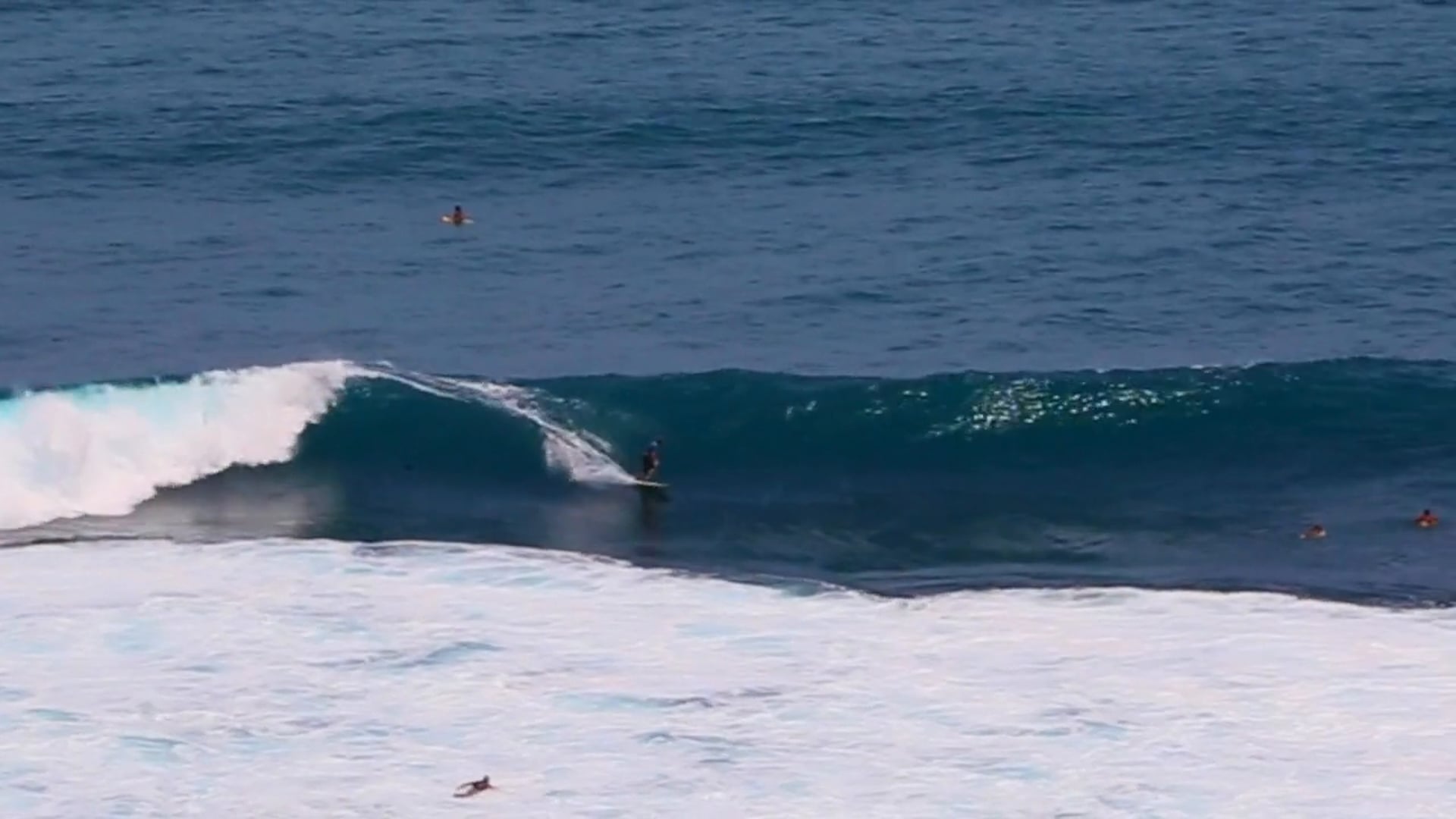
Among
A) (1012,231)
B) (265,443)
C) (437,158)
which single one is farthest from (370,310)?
(1012,231)

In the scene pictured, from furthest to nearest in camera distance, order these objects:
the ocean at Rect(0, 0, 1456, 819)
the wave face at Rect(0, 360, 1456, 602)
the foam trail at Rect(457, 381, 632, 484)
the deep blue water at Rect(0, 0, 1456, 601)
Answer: the foam trail at Rect(457, 381, 632, 484) → the deep blue water at Rect(0, 0, 1456, 601) → the wave face at Rect(0, 360, 1456, 602) → the ocean at Rect(0, 0, 1456, 819)

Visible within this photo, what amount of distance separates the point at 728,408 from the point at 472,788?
13.3 meters

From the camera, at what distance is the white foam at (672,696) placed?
29.4 m

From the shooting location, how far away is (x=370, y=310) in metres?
46.0

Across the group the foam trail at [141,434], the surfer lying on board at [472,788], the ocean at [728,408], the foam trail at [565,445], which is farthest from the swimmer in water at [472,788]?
the foam trail at [141,434]

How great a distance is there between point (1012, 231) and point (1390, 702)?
18.7 m

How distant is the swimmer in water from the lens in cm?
2931

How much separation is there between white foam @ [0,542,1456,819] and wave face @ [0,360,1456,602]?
2239mm

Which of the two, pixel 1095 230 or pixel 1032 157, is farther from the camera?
pixel 1032 157

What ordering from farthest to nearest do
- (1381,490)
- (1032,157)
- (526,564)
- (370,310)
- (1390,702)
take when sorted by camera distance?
1. (1032,157)
2. (370,310)
3. (1381,490)
4. (526,564)
5. (1390,702)

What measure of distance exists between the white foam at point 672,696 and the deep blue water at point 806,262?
197 cm

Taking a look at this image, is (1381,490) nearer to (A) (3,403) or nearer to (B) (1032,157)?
(B) (1032,157)

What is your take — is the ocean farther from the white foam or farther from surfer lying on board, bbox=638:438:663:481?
surfer lying on board, bbox=638:438:663:481

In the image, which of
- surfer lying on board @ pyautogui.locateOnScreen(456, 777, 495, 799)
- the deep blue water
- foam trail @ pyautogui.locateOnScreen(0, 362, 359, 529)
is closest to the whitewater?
foam trail @ pyautogui.locateOnScreen(0, 362, 359, 529)
